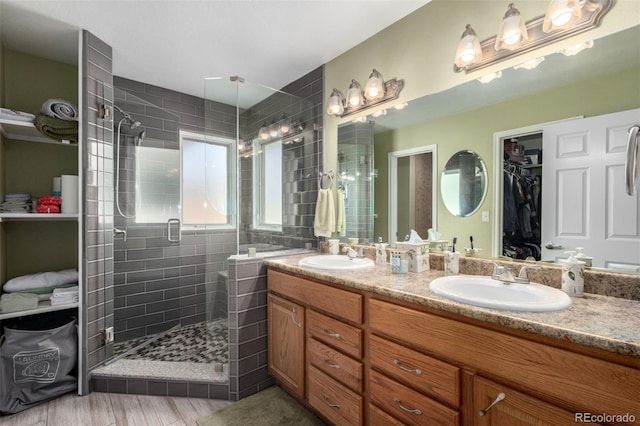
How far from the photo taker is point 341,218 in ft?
7.95

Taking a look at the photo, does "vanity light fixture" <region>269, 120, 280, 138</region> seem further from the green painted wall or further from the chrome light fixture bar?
the chrome light fixture bar

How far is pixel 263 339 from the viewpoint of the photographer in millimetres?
2125

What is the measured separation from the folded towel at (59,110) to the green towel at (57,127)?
0.04 metres

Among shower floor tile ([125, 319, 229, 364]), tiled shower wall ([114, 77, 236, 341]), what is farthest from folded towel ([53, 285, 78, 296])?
shower floor tile ([125, 319, 229, 364])

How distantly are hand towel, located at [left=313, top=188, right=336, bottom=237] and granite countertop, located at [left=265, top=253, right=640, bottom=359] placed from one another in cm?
98

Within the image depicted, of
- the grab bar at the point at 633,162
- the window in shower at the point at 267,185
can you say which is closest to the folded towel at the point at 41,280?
the window in shower at the point at 267,185

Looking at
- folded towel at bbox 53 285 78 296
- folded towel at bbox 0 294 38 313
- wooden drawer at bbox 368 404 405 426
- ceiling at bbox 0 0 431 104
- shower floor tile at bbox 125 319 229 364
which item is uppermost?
ceiling at bbox 0 0 431 104

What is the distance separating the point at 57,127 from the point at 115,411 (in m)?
1.97

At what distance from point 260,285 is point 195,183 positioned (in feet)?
4.51

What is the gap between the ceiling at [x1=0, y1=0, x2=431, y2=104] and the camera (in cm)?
185

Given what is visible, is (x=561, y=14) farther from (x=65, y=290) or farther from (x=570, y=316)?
(x=65, y=290)

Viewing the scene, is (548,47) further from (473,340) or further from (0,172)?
(0,172)

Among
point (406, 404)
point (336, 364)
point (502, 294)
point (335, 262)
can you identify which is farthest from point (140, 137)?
point (502, 294)

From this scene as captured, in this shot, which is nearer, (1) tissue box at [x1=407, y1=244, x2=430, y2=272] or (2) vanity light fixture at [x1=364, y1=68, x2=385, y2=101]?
(1) tissue box at [x1=407, y1=244, x2=430, y2=272]
